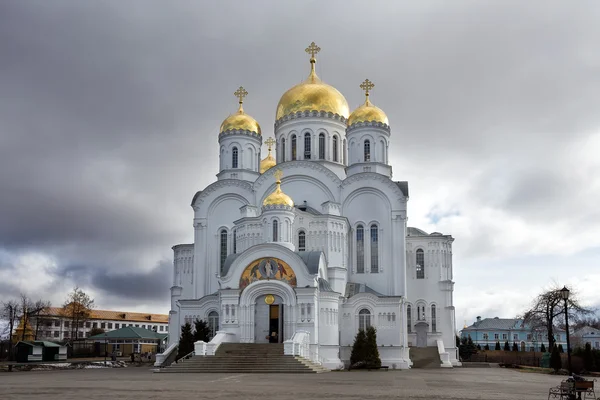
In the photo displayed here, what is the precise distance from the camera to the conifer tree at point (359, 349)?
35.3 m

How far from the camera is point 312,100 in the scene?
149 feet

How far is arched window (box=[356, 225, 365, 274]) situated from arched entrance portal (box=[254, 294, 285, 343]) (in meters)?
7.10

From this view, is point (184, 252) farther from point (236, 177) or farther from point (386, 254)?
point (386, 254)

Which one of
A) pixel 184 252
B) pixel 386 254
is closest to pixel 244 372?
pixel 386 254

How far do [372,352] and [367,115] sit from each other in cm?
1571

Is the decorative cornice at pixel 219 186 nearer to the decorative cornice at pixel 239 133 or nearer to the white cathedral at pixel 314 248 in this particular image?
the white cathedral at pixel 314 248

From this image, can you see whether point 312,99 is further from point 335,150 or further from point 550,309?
point 550,309

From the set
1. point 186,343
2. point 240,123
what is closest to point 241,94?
point 240,123

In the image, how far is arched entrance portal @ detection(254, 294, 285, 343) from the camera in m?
35.7

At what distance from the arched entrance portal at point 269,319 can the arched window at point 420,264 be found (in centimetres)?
1084

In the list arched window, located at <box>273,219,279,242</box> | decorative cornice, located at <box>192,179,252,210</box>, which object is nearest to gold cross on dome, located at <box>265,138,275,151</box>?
decorative cornice, located at <box>192,179,252,210</box>

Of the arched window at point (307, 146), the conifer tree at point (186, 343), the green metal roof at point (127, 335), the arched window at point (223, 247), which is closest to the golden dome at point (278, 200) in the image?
the arched window at point (307, 146)

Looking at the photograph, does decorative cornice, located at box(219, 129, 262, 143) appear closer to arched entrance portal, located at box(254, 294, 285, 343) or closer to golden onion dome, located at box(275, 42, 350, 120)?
golden onion dome, located at box(275, 42, 350, 120)

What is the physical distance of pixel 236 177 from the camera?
45.6 m
